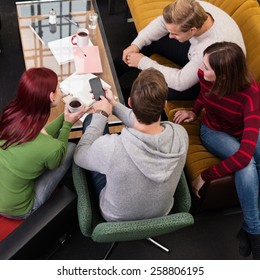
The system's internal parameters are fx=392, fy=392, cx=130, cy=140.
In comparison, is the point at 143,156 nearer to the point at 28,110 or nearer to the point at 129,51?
the point at 28,110

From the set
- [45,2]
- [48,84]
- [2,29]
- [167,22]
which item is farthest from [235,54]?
[2,29]

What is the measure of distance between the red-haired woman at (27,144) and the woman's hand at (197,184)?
2.45 ft

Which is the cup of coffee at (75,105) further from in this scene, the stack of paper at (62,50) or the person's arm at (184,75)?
the person's arm at (184,75)

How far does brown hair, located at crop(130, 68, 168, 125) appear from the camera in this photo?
61.8 inches

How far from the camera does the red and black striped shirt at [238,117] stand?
2.02 m

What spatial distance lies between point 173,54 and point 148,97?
127 cm

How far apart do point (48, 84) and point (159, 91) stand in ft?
1.85

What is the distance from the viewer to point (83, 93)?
2.36 m

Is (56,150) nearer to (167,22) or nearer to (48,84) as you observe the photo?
(48,84)

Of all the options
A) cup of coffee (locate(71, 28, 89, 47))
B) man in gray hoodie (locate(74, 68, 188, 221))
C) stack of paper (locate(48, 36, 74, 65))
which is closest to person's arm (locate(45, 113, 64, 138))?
man in gray hoodie (locate(74, 68, 188, 221))

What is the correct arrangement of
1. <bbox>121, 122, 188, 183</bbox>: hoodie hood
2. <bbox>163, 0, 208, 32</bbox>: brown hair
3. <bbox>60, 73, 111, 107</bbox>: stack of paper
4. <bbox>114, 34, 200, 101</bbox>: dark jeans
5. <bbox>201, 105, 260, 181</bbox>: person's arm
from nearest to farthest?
<bbox>121, 122, 188, 183</bbox>: hoodie hood
<bbox>201, 105, 260, 181</bbox>: person's arm
<bbox>163, 0, 208, 32</bbox>: brown hair
<bbox>60, 73, 111, 107</bbox>: stack of paper
<bbox>114, 34, 200, 101</bbox>: dark jeans

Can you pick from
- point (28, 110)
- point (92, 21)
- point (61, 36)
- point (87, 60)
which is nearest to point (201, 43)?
point (87, 60)

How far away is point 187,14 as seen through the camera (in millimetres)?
2115

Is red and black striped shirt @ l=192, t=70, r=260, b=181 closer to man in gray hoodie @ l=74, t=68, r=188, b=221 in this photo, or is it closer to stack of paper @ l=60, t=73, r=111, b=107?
man in gray hoodie @ l=74, t=68, r=188, b=221
